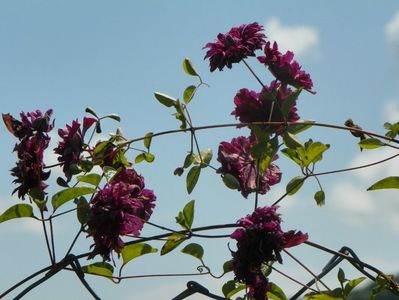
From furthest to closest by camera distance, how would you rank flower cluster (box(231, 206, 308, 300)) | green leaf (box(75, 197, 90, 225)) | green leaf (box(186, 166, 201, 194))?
green leaf (box(186, 166, 201, 194)) < green leaf (box(75, 197, 90, 225)) < flower cluster (box(231, 206, 308, 300))

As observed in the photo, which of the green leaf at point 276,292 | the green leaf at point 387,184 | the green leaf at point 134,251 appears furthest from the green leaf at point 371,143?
the green leaf at point 134,251

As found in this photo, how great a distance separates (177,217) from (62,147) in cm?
23

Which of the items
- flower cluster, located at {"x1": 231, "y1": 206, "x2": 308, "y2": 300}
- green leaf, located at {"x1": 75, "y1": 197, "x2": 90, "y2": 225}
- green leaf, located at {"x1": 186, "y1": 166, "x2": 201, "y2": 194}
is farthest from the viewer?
green leaf, located at {"x1": 186, "y1": 166, "x2": 201, "y2": 194}

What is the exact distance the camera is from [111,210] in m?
1.06

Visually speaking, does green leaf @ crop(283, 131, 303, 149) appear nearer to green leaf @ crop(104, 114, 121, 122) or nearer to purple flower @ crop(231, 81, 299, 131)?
purple flower @ crop(231, 81, 299, 131)

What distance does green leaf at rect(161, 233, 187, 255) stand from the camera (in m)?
1.13

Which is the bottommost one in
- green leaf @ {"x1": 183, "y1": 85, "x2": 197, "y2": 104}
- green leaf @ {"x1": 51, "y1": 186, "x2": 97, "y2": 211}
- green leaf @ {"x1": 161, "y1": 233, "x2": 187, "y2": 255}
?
green leaf @ {"x1": 161, "y1": 233, "x2": 187, "y2": 255}

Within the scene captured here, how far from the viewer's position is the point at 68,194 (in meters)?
1.12

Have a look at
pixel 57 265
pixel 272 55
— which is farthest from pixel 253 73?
pixel 57 265

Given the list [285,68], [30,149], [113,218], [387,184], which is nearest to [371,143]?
[387,184]

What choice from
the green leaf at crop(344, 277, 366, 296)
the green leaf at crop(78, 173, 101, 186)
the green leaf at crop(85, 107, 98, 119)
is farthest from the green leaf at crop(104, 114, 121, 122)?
the green leaf at crop(344, 277, 366, 296)

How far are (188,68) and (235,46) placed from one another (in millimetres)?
136

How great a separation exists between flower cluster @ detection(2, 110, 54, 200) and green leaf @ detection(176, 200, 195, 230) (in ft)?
0.73

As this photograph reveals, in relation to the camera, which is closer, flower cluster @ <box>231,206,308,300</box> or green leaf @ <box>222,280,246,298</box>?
flower cluster @ <box>231,206,308,300</box>
